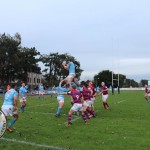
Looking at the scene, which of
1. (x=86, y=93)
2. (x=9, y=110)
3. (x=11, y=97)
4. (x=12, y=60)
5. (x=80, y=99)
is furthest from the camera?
(x=12, y=60)

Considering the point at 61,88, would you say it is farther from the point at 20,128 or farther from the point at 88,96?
the point at 20,128

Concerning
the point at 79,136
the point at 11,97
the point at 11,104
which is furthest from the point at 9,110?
the point at 79,136

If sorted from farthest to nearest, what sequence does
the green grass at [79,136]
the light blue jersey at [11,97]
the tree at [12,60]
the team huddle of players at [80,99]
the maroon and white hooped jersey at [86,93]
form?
1. the tree at [12,60]
2. the maroon and white hooped jersey at [86,93]
3. the team huddle of players at [80,99]
4. the light blue jersey at [11,97]
5. the green grass at [79,136]

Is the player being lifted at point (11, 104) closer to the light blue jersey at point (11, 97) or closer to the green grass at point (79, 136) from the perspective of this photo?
the light blue jersey at point (11, 97)

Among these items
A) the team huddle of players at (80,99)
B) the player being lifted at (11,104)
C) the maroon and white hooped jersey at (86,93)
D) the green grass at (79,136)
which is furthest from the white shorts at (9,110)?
the maroon and white hooped jersey at (86,93)

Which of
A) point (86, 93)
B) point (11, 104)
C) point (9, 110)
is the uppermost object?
point (86, 93)

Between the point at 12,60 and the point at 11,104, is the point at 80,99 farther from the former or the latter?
the point at 12,60

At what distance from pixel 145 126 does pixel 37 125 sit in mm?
4771

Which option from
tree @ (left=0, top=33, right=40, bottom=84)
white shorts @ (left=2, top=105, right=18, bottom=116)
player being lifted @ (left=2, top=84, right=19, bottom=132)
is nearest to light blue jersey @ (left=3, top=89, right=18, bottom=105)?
player being lifted @ (left=2, top=84, right=19, bottom=132)

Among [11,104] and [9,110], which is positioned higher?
[11,104]

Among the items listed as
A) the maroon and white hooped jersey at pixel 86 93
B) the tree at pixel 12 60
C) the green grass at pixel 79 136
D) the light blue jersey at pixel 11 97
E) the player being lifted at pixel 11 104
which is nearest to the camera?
the green grass at pixel 79 136

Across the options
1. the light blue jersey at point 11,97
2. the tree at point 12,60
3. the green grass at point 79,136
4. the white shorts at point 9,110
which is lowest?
the green grass at point 79,136

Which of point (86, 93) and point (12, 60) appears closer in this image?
point (86, 93)

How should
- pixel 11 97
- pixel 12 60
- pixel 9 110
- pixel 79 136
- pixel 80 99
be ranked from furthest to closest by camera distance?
pixel 12 60 < pixel 80 99 < pixel 11 97 < pixel 9 110 < pixel 79 136
